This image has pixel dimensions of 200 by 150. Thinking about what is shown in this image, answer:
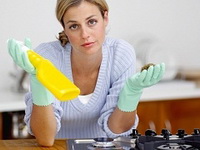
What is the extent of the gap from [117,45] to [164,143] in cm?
61

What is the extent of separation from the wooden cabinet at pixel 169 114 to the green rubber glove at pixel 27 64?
4.53 ft

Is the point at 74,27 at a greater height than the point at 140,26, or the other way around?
the point at 140,26

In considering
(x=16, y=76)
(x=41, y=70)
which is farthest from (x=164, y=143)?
(x=16, y=76)

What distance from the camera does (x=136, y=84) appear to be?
1.54 metres

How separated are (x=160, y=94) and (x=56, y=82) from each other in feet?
5.99

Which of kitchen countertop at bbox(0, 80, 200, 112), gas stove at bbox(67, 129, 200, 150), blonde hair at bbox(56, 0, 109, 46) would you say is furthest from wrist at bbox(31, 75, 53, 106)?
kitchen countertop at bbox(0, 80, 200, 112)

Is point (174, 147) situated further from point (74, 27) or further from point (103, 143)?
point (74, 27)

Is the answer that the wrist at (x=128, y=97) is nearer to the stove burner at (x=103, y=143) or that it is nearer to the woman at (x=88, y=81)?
the woman at (x=88, y=81)

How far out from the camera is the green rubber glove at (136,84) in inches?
58.6

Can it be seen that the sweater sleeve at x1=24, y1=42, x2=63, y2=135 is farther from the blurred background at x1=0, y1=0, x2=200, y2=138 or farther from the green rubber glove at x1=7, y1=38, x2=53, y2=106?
the blurred background at x1=0, y1=0, x2=200, y2=138

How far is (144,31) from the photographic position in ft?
10.8

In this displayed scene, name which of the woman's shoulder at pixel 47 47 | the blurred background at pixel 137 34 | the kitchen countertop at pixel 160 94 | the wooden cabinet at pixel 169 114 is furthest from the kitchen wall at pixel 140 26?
the woman's shoulder at pixel 47 47

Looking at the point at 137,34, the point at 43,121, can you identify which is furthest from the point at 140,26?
the point at 43,121

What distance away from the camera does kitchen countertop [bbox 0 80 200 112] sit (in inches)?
101
